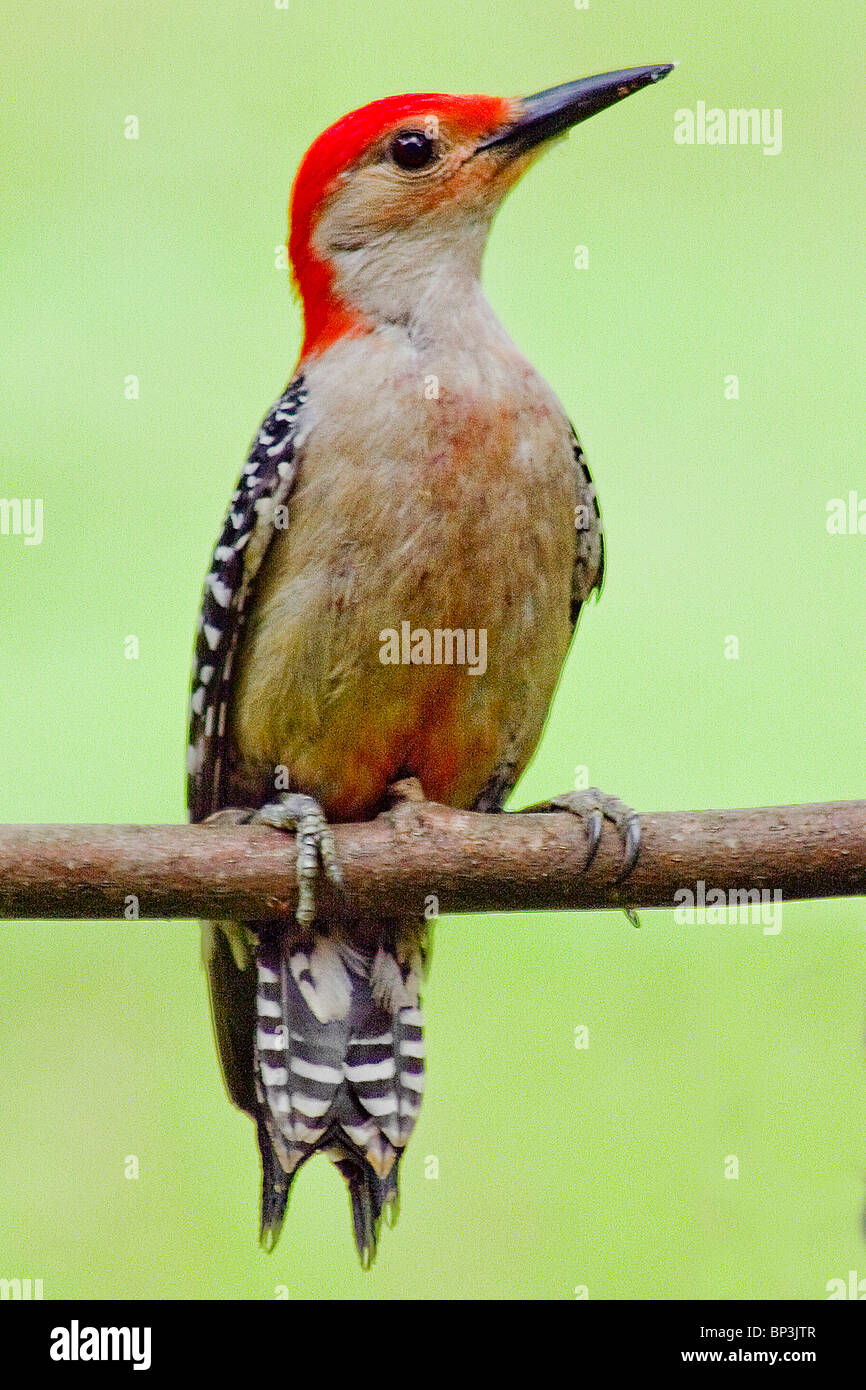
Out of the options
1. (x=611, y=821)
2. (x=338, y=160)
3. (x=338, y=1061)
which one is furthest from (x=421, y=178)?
(x=338, y=1061)

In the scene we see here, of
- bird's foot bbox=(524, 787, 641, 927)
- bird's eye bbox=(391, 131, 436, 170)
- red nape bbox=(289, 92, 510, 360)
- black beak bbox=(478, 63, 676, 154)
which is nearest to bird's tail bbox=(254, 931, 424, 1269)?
bird's foot bbox=(524, 787, 641, 927)

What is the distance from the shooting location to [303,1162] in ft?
12.6

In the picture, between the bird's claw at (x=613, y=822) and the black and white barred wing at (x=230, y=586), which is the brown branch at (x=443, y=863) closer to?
the bird's claw at (x=613, y=822)

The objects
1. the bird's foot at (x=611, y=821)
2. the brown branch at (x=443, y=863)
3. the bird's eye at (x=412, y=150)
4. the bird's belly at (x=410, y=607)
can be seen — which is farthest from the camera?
the bird's eye at (x=412, y=150)

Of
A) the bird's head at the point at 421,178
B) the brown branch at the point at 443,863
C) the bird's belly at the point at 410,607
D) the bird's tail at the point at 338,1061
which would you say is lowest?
the bird's tail at the point at 338,1061

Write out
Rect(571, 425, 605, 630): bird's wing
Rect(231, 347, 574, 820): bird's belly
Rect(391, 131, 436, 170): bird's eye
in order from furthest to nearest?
Rect(571, 425, 605, 630): bird's wing, Rect(391, 131, 436, 170): bird's eye, Rect(231, 347, 574, 820): bird's belly

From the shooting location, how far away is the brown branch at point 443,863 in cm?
295

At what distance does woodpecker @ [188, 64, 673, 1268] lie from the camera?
11.3 ft

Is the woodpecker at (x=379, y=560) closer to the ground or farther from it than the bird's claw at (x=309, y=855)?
farther from it

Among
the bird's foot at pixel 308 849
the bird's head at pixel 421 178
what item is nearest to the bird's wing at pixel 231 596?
the bird's head at pixel 421 178

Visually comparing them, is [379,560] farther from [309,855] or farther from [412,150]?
[412,150]

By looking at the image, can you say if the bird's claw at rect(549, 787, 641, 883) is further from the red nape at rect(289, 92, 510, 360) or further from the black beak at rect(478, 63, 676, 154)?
the black beak at rect(478, 63, 676, 154)

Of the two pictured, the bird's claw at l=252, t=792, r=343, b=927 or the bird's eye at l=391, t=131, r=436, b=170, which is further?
the bird's eye at l=391, t=131, r=436, b=170

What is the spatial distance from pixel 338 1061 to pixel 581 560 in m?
1.42
